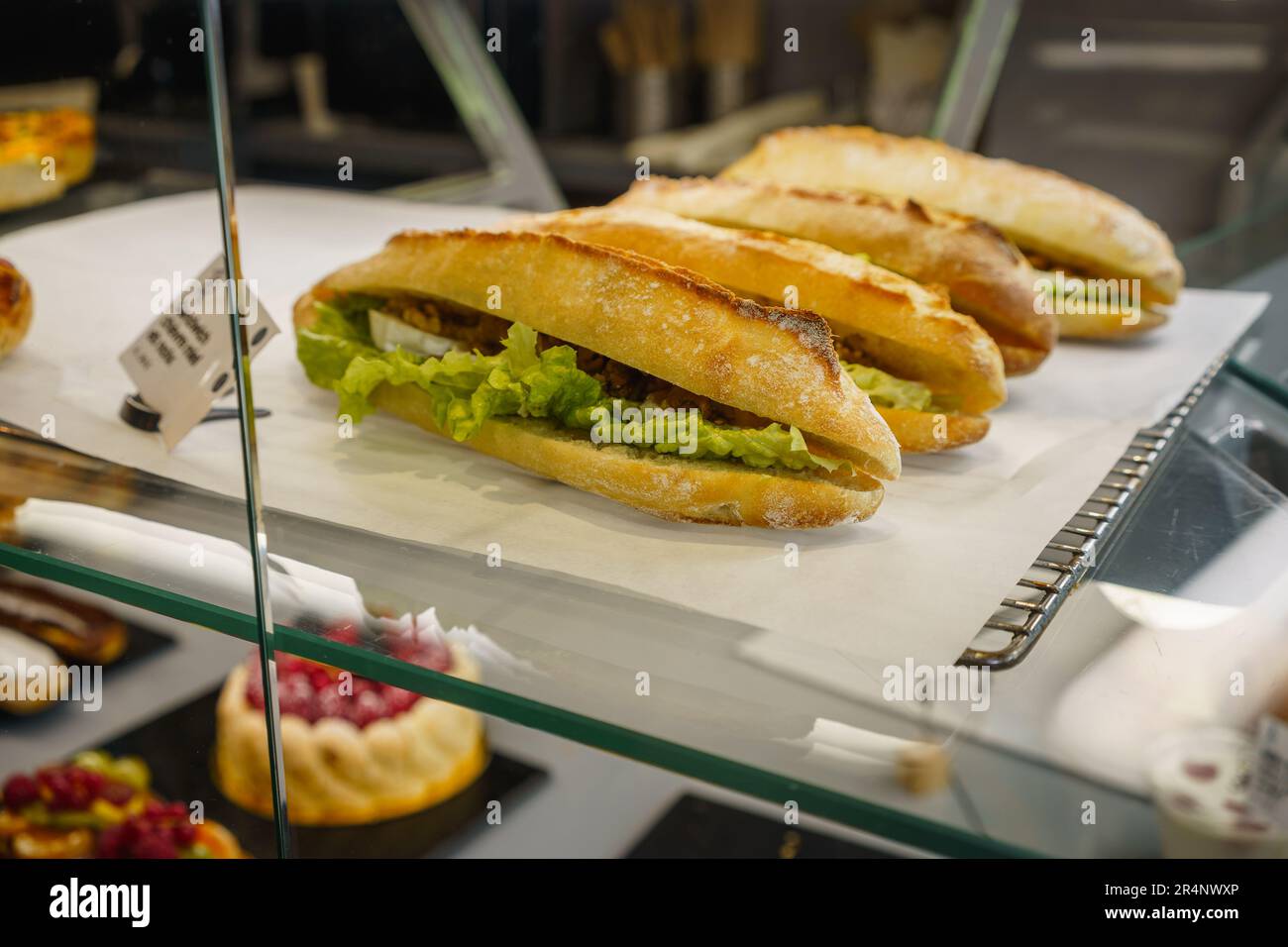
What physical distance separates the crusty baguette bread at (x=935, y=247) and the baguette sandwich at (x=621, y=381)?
50cm

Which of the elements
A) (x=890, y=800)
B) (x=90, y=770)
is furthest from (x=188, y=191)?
(x=890, y=800)

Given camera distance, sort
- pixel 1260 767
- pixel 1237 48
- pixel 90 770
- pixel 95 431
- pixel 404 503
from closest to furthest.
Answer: pixel 1260 767, pixel 404 503, pixel 95 431, pixel 90 770, pixel 1237 48

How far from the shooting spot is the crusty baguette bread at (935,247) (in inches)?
66.6

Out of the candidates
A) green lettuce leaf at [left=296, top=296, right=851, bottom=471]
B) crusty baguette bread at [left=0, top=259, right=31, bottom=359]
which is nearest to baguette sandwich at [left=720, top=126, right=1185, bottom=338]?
green lettuce leaf at [left=296, top=296, right=851, bottom=471]

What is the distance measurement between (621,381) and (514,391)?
0.14m

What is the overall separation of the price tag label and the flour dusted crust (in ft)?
1.99

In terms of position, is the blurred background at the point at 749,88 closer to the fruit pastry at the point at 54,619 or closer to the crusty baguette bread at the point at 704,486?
the fruit pastry at the point at 54,619

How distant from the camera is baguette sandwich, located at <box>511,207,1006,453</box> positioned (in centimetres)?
151

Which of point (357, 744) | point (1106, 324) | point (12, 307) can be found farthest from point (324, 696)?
point (1106, 324)

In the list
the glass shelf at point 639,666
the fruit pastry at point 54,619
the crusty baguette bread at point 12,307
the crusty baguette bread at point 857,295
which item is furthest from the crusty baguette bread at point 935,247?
the fruit pastry at point 54,619

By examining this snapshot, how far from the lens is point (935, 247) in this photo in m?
1.71
